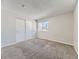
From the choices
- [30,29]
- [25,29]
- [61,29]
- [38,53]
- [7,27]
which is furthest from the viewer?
[30,29]

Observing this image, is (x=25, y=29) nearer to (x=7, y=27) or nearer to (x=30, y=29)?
(x=30, y=29)

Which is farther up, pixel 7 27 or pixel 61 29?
pixel 7 27

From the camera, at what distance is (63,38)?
470 centimetres

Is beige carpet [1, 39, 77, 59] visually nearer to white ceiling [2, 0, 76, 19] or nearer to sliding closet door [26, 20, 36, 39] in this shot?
white ceiling [2, 0, 76, 19]

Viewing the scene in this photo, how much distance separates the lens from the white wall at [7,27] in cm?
357

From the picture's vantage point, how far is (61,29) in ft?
15.9

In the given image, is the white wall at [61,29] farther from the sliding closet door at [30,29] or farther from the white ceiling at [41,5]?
the sliding closet door at [30,29]

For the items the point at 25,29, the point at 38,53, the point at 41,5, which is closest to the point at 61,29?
the point at 41,5

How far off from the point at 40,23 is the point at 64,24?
10.7 ft

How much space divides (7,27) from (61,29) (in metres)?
3.89

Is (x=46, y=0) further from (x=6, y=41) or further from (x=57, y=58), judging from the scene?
(x=6, y=41)

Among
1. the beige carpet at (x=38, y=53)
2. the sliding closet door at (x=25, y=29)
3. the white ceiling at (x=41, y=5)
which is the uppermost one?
the white ceiling at (x=41, y=5)

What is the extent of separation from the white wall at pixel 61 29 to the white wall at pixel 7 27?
3.35 meters

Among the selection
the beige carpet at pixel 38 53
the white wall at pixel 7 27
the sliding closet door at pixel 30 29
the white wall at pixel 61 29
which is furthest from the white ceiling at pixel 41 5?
the sliding closet door at pixel 30 29
